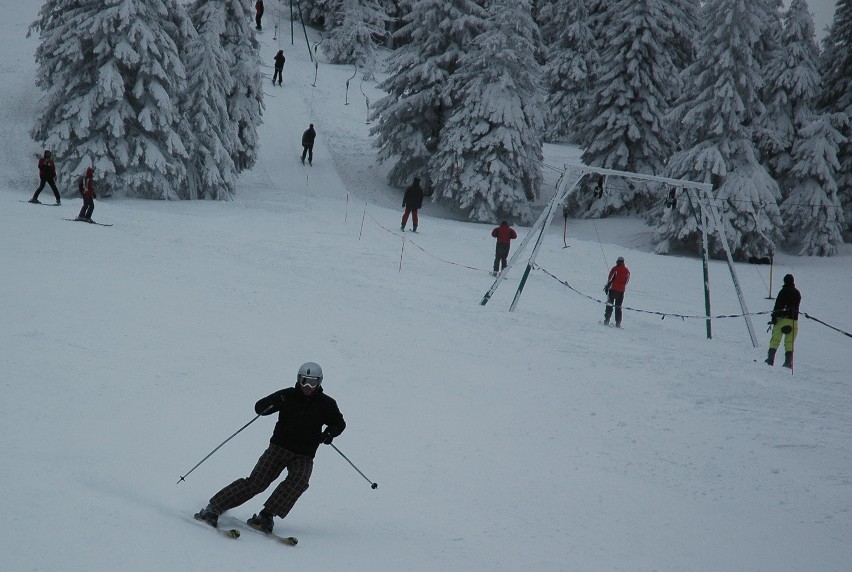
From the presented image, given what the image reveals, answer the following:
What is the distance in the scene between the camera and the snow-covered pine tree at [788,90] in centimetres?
2712

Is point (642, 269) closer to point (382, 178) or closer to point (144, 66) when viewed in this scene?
point (382, 178)

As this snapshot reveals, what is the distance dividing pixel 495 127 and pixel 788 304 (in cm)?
1606

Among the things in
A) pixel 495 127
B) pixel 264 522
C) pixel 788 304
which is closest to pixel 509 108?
pixel 495 127

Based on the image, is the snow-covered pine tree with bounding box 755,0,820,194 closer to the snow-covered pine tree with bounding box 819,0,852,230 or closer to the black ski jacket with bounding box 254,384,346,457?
the snow-covered pine tree with bounding box 819,0,852,230

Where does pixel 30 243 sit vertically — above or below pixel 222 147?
below

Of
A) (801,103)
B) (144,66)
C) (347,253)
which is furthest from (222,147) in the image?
(801,103)

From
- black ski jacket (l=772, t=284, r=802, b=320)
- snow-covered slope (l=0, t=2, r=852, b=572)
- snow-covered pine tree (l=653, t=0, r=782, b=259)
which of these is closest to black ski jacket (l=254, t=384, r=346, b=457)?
snow-covered slope (l=0, t=2, r=852, b=572)

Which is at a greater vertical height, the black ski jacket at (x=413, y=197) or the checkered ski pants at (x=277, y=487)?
the black ski jacket at (x=413, y=197)

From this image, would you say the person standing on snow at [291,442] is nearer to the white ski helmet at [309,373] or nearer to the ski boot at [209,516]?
the white ski helmet at [309,373]

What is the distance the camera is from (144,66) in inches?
861

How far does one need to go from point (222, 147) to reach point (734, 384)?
1868 cm

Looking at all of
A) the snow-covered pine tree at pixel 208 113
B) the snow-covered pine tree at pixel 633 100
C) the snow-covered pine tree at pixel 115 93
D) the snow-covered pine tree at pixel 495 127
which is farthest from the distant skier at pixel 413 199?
the snow-covered pine tree at pixel 633 100

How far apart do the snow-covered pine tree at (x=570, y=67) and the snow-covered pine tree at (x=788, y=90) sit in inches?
473

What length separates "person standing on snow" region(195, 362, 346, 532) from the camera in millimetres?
6035
